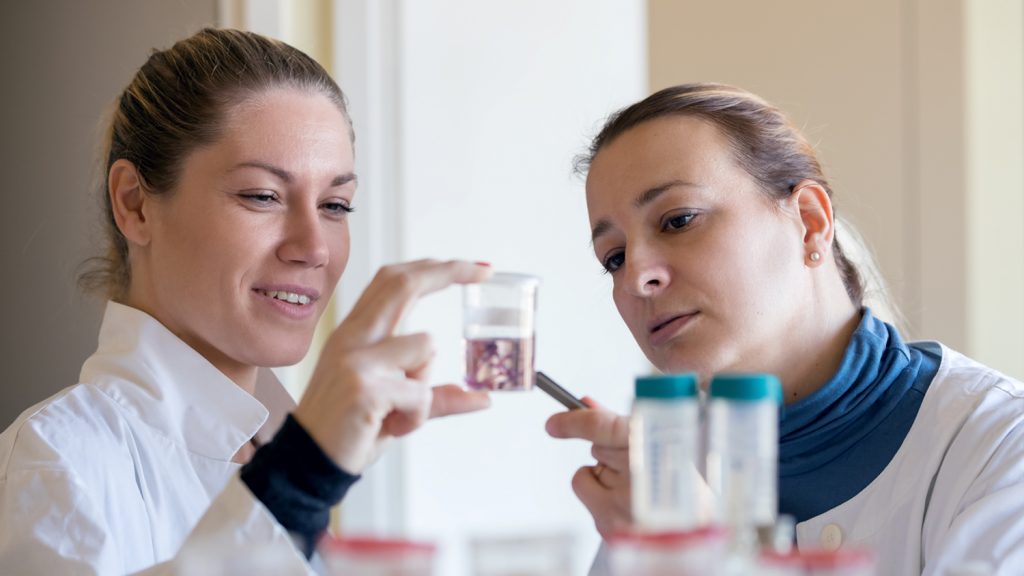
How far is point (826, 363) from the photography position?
1.80 metres

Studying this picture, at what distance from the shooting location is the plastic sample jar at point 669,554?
29.3 inches

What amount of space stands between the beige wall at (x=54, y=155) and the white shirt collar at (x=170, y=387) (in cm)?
93

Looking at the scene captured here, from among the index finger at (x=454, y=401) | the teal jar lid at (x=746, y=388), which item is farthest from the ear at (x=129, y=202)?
the teal jar lid at (x=746, y=388)

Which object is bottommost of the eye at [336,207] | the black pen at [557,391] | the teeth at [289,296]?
the black pen at [557,391]

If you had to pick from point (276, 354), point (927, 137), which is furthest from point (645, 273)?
point (927, 137)

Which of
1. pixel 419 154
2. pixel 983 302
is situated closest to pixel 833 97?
pixel 983 302

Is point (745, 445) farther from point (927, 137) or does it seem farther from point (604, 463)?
point (927, 137)

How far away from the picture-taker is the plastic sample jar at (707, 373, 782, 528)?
0.85 meters

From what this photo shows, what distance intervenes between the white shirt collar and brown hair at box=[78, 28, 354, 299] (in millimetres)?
216

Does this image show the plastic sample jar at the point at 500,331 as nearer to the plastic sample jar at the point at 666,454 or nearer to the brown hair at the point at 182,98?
the plastic sample jar at the point at 666,454

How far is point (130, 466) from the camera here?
150cm

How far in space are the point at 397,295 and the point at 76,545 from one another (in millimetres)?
514

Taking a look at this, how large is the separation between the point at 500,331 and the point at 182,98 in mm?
797

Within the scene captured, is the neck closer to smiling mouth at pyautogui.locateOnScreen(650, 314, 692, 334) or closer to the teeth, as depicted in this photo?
smiling mouth at pyautogui.locateOnScreen(650, 314, 692, 334)
